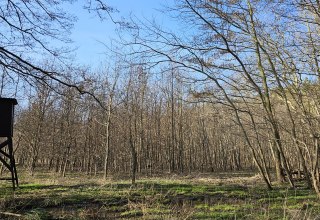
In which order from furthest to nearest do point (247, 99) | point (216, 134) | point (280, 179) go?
point (216, 134), point (280, 179), point (247, 99)

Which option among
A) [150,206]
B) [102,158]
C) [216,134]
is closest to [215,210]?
[150,206]

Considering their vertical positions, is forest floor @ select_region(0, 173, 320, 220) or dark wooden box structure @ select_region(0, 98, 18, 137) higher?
dark wooden box structure @ select_region(0, 98, 18, 137)

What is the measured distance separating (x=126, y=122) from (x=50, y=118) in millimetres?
7090

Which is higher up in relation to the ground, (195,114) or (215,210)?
(195,114)

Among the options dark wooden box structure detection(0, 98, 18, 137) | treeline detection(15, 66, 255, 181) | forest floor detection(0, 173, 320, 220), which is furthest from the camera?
treeline detection(15, 66, 255, 181)

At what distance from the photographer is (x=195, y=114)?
124ft

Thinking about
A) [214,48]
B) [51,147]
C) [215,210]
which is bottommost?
[215,210]

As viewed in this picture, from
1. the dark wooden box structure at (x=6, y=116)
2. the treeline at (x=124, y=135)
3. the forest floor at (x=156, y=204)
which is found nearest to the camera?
the forest floor at (x=156, y=204)

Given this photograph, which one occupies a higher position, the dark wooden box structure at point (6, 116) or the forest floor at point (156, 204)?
the dark wooden box structure at point (6, 116)

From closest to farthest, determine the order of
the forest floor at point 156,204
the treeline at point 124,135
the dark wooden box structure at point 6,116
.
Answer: the forest floor at point 156,204, the dark wooden box structure at point 6,116, the treeline at point 124,135

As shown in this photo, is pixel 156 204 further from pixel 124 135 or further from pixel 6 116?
pixel 124 135

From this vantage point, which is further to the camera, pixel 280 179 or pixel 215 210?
pixel 280 179

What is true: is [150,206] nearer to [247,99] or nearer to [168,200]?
[168,200]

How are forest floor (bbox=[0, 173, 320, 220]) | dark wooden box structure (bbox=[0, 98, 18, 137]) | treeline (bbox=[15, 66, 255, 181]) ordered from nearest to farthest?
forest floor (bbox=[0, 173, 320, 220]), dark wooden box structure (bbox=[0, 98, 18, 137]), treeline (bbox=[15, 66, 255, 181])
